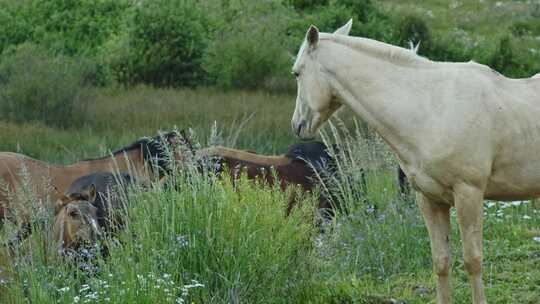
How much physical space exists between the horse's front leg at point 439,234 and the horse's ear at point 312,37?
1200 mm

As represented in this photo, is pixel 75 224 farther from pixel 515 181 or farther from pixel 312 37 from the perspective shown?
pixel 515 181

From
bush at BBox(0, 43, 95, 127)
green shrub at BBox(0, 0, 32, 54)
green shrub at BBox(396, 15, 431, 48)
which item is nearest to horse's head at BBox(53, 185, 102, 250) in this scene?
bush at BBox(0, 43, 95, 127)

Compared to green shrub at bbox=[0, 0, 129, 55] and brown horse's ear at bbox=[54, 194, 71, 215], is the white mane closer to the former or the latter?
brown horse's ear at bbox=[54, 194, 71, 215]

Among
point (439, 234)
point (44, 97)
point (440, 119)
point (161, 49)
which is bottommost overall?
point (161, 49)

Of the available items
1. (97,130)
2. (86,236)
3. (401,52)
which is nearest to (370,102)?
(401,52)

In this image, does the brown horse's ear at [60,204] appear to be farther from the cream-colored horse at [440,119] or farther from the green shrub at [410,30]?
the green shrub at [410,30]

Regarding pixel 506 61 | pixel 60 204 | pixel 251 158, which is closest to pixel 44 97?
pixel 251 158

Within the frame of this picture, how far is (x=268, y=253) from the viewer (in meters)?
7.07

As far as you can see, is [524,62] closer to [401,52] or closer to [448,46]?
[448,46]

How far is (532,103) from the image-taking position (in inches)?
277

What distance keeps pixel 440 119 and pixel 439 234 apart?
851 mm

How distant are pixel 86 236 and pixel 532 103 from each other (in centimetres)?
318

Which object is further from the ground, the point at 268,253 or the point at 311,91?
the point at 311,91

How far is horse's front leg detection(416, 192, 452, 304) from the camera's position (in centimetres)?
712
